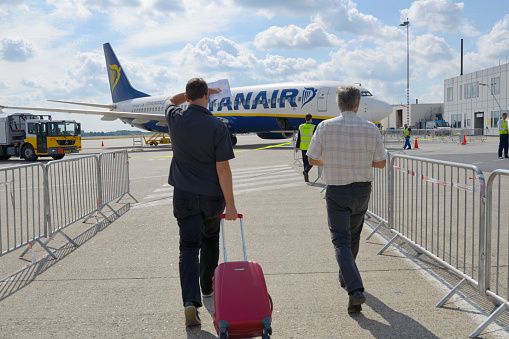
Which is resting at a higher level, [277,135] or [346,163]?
[277,135]

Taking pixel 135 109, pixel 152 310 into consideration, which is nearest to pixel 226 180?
pixel 152 310

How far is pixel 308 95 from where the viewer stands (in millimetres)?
25156

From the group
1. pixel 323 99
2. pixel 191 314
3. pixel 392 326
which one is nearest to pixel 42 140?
pixel 323 99

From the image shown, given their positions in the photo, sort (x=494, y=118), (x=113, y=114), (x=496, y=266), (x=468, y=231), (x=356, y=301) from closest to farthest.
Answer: (x=356, y=301) → (x=496, y=266) → (x=468, y=231) → (x=113, y=114) → (x=494, y=118)

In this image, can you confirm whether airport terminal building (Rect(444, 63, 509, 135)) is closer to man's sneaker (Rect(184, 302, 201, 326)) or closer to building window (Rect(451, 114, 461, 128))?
building window (Rect(451, 114, 461, 128))

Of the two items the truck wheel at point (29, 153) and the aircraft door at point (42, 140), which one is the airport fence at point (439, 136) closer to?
the aircraft door at point (42, 140)

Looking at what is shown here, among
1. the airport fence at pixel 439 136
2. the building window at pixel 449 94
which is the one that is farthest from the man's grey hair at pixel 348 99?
the building window at pixel 449 94

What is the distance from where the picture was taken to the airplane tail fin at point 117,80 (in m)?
38.3

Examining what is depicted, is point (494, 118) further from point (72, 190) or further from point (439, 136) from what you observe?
point (72, 190)

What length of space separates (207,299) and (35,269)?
7.57ft

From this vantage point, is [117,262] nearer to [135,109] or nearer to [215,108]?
[215,108]

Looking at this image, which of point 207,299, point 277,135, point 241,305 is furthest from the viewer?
point 277,135


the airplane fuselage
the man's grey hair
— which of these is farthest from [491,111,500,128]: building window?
the man's grey hair

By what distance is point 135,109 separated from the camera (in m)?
36.2
